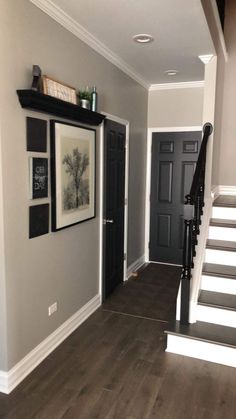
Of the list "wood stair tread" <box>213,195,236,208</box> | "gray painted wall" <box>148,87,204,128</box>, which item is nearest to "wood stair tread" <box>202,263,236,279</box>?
"wood stair tread" <box>213,195,236,208</box>

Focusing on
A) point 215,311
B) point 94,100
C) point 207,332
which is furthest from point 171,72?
point 207,332

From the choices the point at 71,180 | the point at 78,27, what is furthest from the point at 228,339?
the point at 78,27

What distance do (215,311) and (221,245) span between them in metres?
0.77

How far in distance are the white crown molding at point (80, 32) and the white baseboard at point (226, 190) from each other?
6.07ft

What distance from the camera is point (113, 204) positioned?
4004mm

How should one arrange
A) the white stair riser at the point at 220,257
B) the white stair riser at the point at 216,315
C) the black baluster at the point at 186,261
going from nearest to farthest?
the black baluster at the point at 186,261, the white stair riser at the point at 216,315, the white stair riser at the point at 220,257

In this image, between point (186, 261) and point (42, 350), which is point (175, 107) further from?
point (42, 350)

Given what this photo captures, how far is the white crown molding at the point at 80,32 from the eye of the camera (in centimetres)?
247

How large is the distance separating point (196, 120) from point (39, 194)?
3106 millimetres

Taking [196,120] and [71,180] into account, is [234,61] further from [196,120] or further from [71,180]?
[71,180]

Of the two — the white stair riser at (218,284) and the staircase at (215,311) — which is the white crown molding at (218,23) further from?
→ the white stair riser at (218,284)

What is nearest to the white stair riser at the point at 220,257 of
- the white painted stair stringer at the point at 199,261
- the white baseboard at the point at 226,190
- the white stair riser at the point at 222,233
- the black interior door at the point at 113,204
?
the white painted stair stringer at the point at 199,261

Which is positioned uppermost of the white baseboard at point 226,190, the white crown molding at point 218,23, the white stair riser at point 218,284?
the white crown molding at point 218,23

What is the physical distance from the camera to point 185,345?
2807mm
